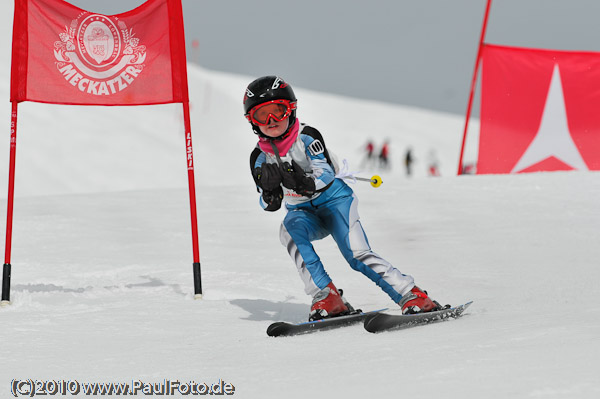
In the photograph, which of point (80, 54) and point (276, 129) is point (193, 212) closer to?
point (80, 54)

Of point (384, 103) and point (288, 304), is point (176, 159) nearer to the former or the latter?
point (288, 304)

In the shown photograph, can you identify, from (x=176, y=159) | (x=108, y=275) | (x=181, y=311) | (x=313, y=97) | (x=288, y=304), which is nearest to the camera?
(x=181, y=311)

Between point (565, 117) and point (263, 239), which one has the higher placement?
point (565, 117)

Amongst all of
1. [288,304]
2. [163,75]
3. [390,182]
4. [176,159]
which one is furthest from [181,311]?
[176,159]

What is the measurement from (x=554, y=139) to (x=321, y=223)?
8425 mm

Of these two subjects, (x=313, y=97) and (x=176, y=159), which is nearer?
(x=176, y=159)

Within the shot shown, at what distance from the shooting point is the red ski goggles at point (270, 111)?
14.6ft

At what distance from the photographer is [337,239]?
4547 mm

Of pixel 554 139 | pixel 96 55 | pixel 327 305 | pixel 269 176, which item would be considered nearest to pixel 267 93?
pixel 269 176

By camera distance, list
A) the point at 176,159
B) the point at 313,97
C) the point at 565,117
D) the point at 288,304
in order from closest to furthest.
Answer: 1. the point at 288,304
2. the point at 565,117
3. the point at 176,159
4. the point at 313,97

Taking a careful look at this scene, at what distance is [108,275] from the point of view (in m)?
6.43

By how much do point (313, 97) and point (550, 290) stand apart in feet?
158

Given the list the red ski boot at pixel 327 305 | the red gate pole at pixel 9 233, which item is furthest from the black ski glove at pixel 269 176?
the red gate pole at pixel 9 233

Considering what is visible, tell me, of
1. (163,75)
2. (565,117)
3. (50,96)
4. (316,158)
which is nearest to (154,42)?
(163,75)
